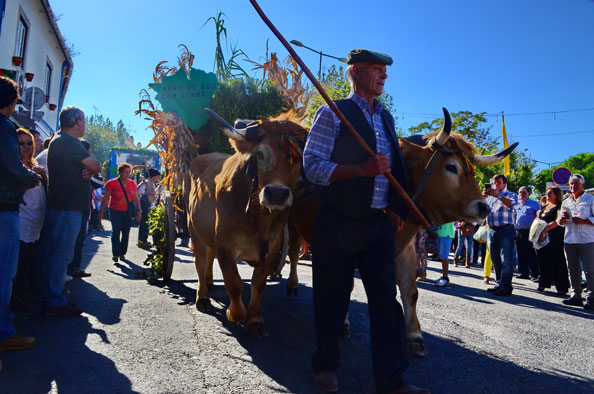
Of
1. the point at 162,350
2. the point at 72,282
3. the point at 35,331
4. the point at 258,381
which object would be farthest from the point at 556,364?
the point at 72,282

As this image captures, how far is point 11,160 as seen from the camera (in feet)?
9.93

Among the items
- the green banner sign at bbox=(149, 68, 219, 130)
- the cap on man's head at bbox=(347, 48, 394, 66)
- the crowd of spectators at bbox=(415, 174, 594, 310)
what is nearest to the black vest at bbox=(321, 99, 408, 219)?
the cap on man's head at bbox=(347, 48, 394, 66)

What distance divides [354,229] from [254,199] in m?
1.21

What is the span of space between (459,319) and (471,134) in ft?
78.4

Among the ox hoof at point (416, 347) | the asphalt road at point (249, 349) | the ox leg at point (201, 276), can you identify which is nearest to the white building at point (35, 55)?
the ox leg at point (201, 276)

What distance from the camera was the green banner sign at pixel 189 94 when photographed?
219 inches

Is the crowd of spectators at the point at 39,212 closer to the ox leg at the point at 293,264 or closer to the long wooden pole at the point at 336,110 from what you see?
the long wooden pole at the point at 336,110

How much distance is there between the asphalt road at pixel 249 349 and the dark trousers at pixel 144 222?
16.7ft

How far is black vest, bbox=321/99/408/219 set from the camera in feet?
8.55

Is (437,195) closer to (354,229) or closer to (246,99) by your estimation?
(354,229)

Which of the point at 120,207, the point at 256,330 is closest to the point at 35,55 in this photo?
the point at 120,207

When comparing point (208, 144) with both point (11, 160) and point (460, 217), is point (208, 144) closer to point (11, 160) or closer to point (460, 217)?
point (11, 160)

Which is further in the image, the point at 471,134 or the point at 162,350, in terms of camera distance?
the point at 471,134

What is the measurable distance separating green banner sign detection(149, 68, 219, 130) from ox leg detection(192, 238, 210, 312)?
168 cm
